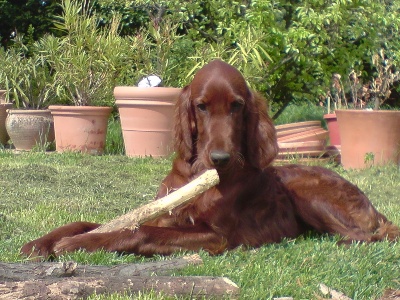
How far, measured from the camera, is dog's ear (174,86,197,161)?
11.3 ft

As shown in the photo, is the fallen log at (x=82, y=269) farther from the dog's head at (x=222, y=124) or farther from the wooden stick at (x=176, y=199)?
the dog's head at (x=222, y=124)

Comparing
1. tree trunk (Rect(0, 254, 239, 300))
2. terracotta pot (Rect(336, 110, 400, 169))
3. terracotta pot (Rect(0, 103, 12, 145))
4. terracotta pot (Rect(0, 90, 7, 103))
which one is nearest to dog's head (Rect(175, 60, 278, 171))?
tree trunk (Rect(0, 254, 239, 300))

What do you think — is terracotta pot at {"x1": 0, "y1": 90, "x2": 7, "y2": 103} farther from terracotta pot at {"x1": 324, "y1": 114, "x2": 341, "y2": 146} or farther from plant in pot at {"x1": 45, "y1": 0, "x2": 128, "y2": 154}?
terracotta pot at {"x1": 324, "y1": 114, "x2": 341, "y2": 146}

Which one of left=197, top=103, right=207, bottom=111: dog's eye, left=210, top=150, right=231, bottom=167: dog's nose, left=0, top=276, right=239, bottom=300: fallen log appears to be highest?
left=197, top=103, right=207, bottom=111: dog's eye

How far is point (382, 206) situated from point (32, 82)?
207 inches

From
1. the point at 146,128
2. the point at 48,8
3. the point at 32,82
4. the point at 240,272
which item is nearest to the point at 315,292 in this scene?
the point at 240,272

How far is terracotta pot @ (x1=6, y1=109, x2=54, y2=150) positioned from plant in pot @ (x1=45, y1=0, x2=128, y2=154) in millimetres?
311

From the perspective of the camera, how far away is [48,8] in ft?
41.9

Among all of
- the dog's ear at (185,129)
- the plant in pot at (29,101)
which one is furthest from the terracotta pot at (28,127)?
the dog's ear at (185,129)

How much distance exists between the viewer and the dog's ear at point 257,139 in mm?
3498

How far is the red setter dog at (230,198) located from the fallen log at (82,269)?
0.98 ft

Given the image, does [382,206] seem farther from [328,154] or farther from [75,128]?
[75,128]

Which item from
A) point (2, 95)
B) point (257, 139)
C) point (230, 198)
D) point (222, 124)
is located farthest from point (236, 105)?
point (2, 95)

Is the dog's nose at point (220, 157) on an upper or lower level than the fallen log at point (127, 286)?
upper
